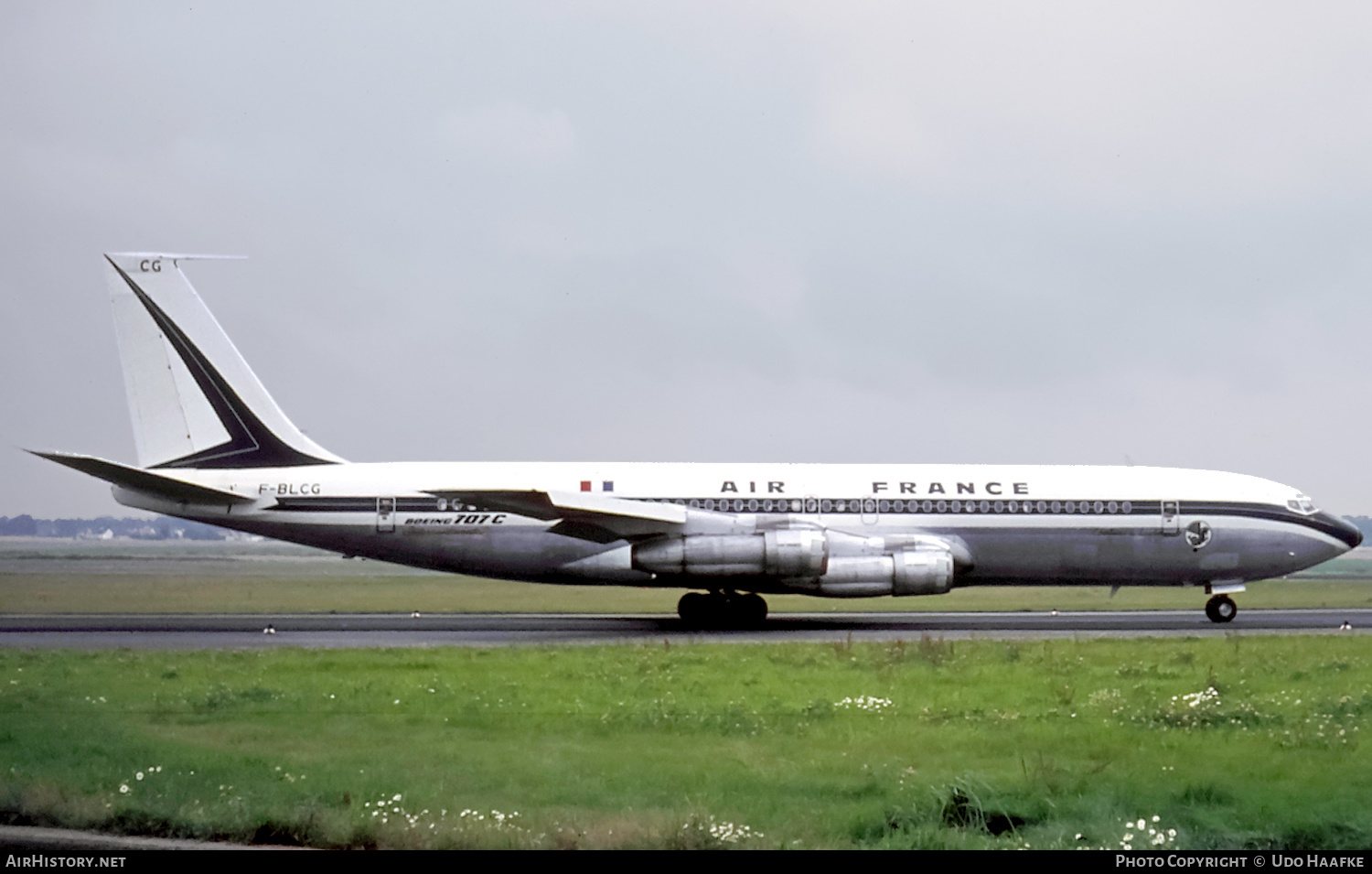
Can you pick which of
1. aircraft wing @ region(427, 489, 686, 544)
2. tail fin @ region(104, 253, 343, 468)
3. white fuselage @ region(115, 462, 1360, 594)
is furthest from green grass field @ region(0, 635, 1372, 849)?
tail fin @ region(104, 253, 343, 468)

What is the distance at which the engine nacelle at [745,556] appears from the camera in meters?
23.7

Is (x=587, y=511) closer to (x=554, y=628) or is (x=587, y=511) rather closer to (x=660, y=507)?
(x=660, y=507)

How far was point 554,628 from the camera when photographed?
24.0 meters

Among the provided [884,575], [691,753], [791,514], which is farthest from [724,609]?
[691,753]

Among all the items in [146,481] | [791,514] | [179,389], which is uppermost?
[179,389]

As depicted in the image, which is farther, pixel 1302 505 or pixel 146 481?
pixel 1302 505

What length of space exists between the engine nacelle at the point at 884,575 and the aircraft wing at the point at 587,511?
328 centimetres

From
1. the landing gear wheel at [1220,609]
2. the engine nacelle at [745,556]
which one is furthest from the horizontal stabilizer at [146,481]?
the landing gear wheel at [1220,609]

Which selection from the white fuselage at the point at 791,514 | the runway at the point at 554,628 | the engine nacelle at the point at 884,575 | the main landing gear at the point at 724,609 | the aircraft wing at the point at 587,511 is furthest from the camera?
the main landing gear at the point at 724,609

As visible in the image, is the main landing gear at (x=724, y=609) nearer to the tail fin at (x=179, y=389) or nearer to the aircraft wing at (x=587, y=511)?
the aircraft wing at (x=587, y=511)

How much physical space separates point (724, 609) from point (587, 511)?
452 cm

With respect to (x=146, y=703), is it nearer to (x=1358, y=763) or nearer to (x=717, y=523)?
(x=1358, y=763)
